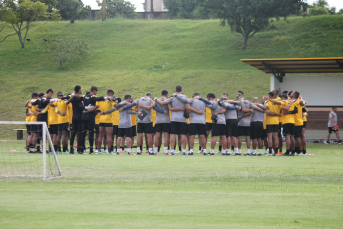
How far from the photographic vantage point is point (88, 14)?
2955 inches

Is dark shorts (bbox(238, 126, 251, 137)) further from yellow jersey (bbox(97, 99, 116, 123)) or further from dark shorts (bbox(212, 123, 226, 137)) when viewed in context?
yellow jersey (bbox(97, 99, 116, 123))

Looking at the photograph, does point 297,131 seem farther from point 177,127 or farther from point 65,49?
point 65,49

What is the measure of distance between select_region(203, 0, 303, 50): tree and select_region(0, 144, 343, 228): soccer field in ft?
132

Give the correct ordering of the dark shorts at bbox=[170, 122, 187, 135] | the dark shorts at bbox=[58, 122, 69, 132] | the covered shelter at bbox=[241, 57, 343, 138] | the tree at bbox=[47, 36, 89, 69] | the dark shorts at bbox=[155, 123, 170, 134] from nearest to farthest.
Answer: the dark shorts at bbox=[170, 122, 187, 135] < the dark shorts at bbox=[155, 123, 170, 134] < the dark shorts at bbox=[58, 122, 69, 132] < the covered shelter at bbox=[241, 57, 343, 138] < the tree at bbox=[47, 36, 89, 69]

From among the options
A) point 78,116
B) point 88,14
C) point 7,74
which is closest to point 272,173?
point 78,116

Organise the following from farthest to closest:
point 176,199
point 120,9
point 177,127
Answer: point 120,9 → point 177,127 → point 176,199

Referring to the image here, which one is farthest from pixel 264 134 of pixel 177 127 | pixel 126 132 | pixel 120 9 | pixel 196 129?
pixel 120 9

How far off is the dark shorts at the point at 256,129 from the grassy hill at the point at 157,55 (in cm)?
1948

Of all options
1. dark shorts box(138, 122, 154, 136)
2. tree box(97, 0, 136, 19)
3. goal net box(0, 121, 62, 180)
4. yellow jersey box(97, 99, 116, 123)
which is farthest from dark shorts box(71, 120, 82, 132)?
tree box(97, 0, 136, 19)

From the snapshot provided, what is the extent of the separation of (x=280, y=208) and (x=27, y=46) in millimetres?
54282

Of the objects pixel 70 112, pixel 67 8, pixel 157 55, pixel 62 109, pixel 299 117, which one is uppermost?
pixel 67 8

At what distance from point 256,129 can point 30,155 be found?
7782 mm

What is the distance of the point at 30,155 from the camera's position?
15914 mm

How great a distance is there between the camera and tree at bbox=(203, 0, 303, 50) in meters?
49.2
